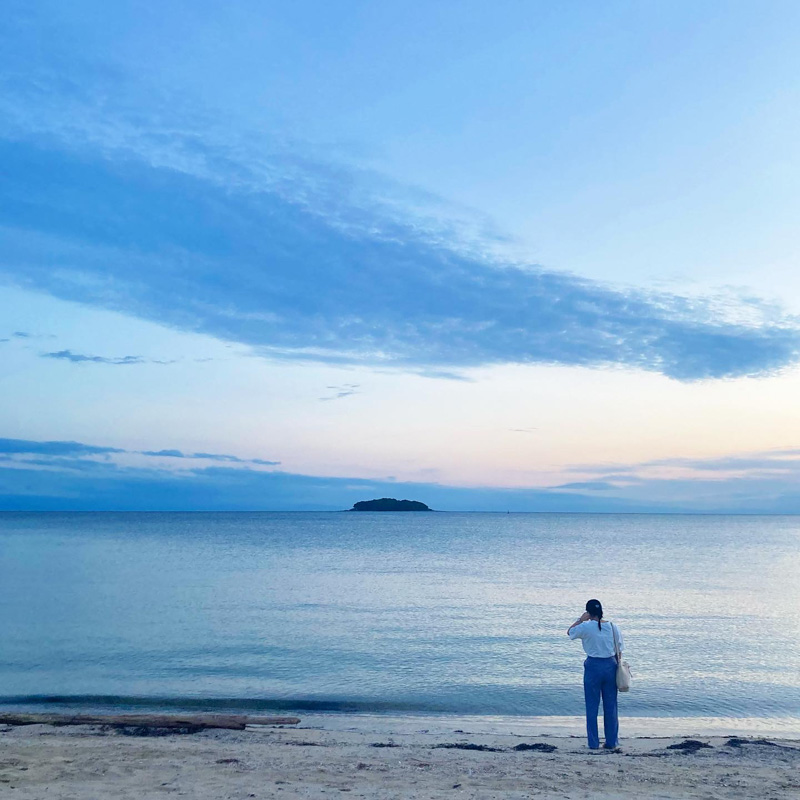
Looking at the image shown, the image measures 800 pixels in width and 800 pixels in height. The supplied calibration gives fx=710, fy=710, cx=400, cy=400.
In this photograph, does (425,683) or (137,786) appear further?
(425,683)

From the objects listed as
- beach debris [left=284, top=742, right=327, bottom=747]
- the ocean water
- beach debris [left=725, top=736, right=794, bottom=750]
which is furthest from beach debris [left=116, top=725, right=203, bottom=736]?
beach debris [left=725, top=736, right=794, bottom=750]

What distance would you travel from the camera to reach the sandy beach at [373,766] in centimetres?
843

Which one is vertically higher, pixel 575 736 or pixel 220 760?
pixel 220 760

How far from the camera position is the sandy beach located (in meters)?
8.43

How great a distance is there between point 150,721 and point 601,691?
8120mm

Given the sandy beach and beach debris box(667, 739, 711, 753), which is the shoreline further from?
beach debris box(667, 739, 711, 753)

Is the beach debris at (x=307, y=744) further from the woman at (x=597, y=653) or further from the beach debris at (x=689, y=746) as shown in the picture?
the beach debris at (x=689, y=746)

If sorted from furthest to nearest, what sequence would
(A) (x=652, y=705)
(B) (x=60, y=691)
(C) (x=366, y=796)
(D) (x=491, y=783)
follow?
1. (B) (x=60, y=691)
2. (A) (x=652, y=705)
3. (D) (x=491, y=783)
4. (C) (x=366, y=796)

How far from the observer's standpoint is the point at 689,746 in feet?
37.6

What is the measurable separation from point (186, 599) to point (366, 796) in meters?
27.5

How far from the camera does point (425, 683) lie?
17.5 m

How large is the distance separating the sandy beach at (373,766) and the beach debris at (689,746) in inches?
1.3

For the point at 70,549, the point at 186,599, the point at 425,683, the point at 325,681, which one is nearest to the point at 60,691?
the point at 325,681

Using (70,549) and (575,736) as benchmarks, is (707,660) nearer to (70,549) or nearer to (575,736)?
(575,736)
